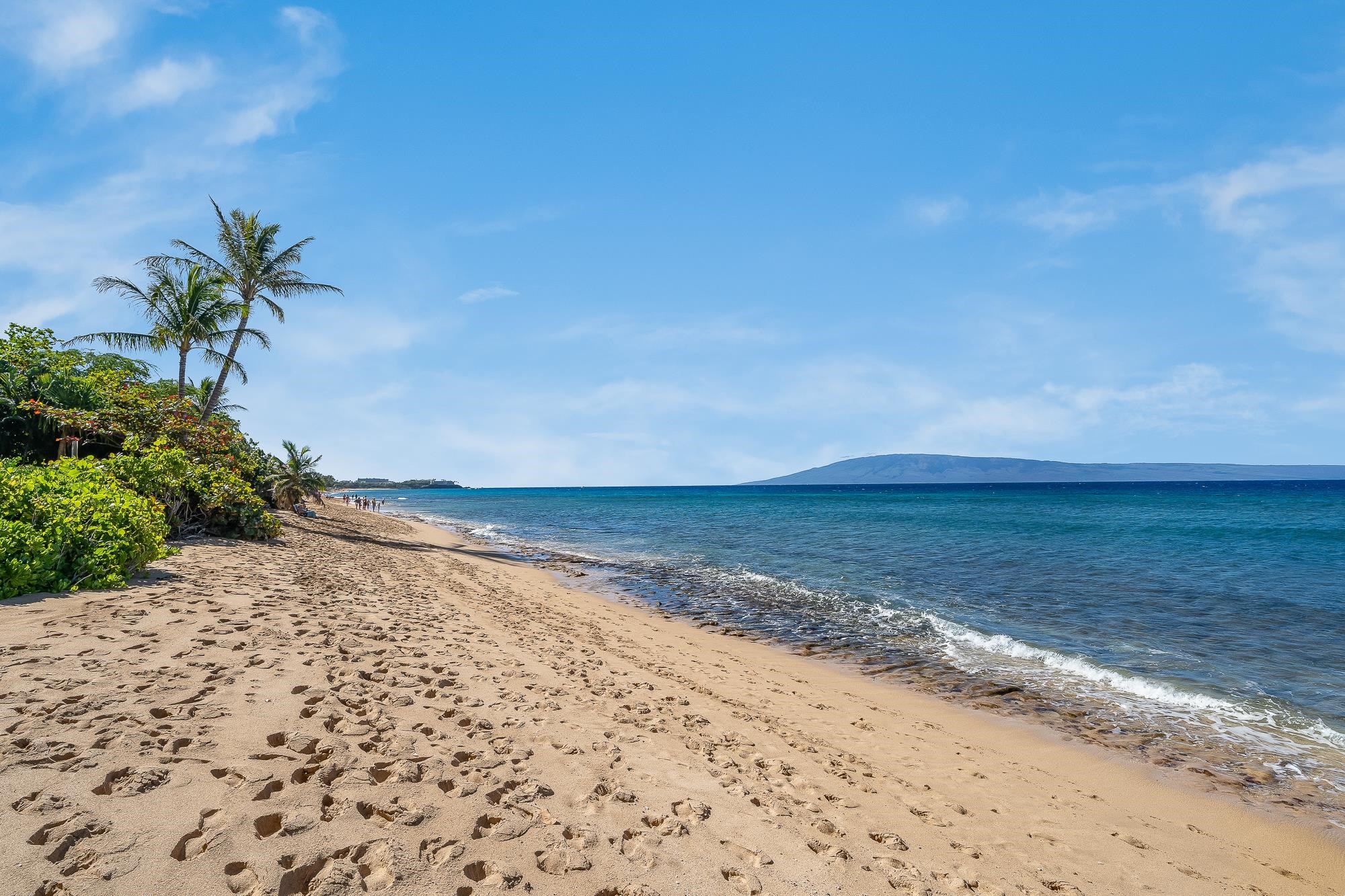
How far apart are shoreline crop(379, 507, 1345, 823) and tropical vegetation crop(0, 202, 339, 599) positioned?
11.0 m

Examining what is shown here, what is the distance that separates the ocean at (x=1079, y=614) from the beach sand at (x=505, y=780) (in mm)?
1626

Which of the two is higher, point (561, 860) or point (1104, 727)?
point (561, 860)

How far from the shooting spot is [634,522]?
48344 mm

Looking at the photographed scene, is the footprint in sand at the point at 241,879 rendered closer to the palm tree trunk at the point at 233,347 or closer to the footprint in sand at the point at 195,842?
the footprint in sand at the point at 195,842

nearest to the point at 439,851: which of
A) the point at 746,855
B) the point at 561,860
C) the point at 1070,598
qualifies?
the point at 561,860

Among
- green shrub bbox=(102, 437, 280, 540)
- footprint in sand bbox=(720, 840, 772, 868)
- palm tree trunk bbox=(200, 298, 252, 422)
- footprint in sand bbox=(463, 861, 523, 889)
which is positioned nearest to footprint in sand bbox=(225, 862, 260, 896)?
footprint in sand bbox=(463, 861, 523, 889)

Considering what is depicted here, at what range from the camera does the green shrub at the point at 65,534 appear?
7.64m

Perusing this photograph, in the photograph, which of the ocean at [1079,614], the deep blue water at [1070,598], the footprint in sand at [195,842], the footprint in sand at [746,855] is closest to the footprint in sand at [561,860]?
the footprint in sand at [746,855]

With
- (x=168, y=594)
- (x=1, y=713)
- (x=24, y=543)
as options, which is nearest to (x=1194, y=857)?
(x=1, y=713)

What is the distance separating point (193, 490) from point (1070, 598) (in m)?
24.2

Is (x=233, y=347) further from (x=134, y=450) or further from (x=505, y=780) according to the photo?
(x=505, y=780)

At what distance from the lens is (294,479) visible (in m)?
32.5

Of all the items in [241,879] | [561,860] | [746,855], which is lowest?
[746,855]

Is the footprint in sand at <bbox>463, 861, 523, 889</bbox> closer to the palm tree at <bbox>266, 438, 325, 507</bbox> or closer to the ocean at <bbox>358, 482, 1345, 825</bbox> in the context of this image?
the ocean at <bbox>358, 482, 1345, 825</bbox>
